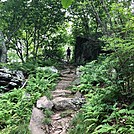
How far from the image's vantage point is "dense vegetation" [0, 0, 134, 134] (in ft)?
16.6

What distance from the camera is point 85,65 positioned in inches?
406

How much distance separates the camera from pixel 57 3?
15844 millimetres

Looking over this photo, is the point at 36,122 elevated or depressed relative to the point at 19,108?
depressed

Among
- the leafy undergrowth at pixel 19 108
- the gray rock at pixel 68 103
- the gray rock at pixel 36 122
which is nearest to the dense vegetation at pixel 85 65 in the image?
the leafy undergrowth at pixel 19 108

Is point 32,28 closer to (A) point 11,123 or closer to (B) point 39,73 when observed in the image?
(B) point 39,73

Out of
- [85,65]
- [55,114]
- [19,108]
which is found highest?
[85,65]

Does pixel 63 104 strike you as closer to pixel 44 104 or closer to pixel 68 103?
pixel 68 103

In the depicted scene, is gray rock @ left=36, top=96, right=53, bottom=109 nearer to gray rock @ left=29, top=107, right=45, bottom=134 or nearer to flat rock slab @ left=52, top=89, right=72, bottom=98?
gray rock @ left=29, top=107, right=45, bottom=134

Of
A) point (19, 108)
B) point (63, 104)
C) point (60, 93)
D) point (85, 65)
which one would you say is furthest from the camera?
point (85, 65)

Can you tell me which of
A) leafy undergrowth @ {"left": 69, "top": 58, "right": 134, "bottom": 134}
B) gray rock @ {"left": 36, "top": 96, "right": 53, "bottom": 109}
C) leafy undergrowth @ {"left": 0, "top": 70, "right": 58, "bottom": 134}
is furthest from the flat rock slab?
leafy undergrowth @ {"left": 69, "top": 58, "right": 134, "bottom": 134}

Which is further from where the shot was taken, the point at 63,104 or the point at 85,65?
the point at 85,65

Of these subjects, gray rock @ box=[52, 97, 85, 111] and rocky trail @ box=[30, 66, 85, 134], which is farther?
gray rock @ box=[52, 97, 85, 111]

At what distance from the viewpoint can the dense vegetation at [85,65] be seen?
16.6 feet

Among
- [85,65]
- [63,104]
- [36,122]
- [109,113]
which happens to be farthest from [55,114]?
[85,65]
